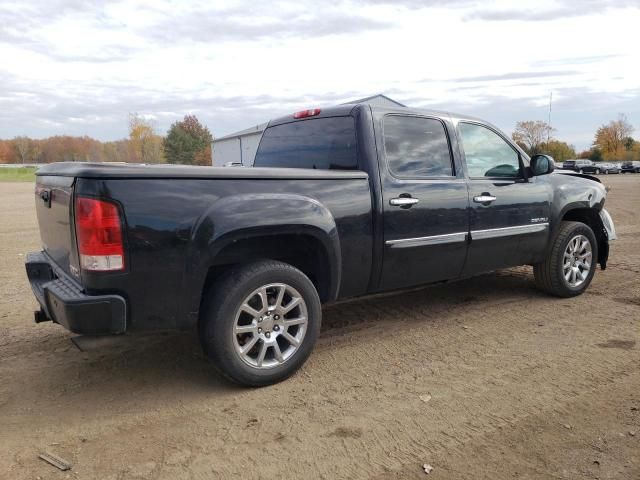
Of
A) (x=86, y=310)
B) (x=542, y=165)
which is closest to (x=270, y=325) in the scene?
(x=86, y=310)

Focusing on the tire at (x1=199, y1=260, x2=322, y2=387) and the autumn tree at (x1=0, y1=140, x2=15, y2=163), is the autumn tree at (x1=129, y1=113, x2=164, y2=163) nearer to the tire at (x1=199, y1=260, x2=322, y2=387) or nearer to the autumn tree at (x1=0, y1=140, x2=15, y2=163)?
the autumn tree at (x1=0, y1=140, x2=15, y2=163)

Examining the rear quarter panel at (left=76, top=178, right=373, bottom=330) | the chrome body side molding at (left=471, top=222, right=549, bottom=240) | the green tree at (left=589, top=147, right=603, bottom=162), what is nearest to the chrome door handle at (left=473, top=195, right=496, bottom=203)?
the chrome body side molding at (left=471, top=222, right=549, bottom=240)

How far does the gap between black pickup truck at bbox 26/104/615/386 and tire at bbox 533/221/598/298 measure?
0.18 metres

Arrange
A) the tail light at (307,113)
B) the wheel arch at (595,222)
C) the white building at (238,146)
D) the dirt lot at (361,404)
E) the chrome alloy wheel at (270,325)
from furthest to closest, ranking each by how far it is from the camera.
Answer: the white building at (238,146) → the wheel arch at (595,222) → the tail light at (307,113) → the chrome alloy wheel at (270,325) → the dirt lot at (361,404)

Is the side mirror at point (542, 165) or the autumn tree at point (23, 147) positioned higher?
the autumn tree at point (23, 147)

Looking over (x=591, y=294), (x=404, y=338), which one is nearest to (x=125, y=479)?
(x=404, y=338)

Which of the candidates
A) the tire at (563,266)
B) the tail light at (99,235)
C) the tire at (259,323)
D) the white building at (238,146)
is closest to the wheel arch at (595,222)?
the tire at (563,266)

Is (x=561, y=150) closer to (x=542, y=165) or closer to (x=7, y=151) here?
(x=542, y=165)

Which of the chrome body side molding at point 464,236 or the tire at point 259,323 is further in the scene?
the chrome body side molding at point 464,236

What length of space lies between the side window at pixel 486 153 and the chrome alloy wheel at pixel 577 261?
111 centimetres

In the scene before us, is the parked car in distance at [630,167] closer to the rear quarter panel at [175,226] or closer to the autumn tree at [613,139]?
the autumn tree at [613,139]

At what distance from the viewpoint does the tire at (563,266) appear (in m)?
5.48

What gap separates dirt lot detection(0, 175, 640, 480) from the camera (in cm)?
271

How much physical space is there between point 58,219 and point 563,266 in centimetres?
469
